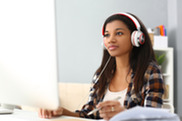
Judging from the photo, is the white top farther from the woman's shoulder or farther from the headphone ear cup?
the headphone ear cup

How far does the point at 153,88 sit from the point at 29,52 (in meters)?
0.83

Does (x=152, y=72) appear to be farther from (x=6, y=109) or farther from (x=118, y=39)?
(x=6, y=109)

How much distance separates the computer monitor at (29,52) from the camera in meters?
0.53

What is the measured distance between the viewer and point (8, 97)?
2.08ft

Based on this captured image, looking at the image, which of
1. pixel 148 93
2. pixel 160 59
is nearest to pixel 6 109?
pixel 148 93

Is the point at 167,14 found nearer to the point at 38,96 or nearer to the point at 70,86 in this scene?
the point at 70,86

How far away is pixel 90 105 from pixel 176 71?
1.82 m

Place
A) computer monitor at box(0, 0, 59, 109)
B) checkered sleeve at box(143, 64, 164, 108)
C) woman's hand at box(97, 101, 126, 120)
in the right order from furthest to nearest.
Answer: checkered sleeve at box(143, 64, 164, 108) → woman's hand at box(97, 101, 126, 120) → computer monitor at box(0, 0, 59, 109)

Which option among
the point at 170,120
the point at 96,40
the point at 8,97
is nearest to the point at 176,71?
the point at 96,40

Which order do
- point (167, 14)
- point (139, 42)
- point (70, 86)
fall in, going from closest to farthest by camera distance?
point (139, 42) < point (70, 86) < point (167, 14)

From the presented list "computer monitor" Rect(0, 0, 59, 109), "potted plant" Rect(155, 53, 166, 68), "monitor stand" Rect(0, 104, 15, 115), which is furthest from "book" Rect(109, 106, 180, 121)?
"potted plant" Rect(155, 53, 166, 68)

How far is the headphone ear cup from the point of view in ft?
4.33

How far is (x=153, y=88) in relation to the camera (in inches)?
48.3

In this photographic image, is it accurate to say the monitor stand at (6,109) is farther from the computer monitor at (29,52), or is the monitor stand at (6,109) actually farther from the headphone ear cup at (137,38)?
the headphone ear cup at (137,38)
